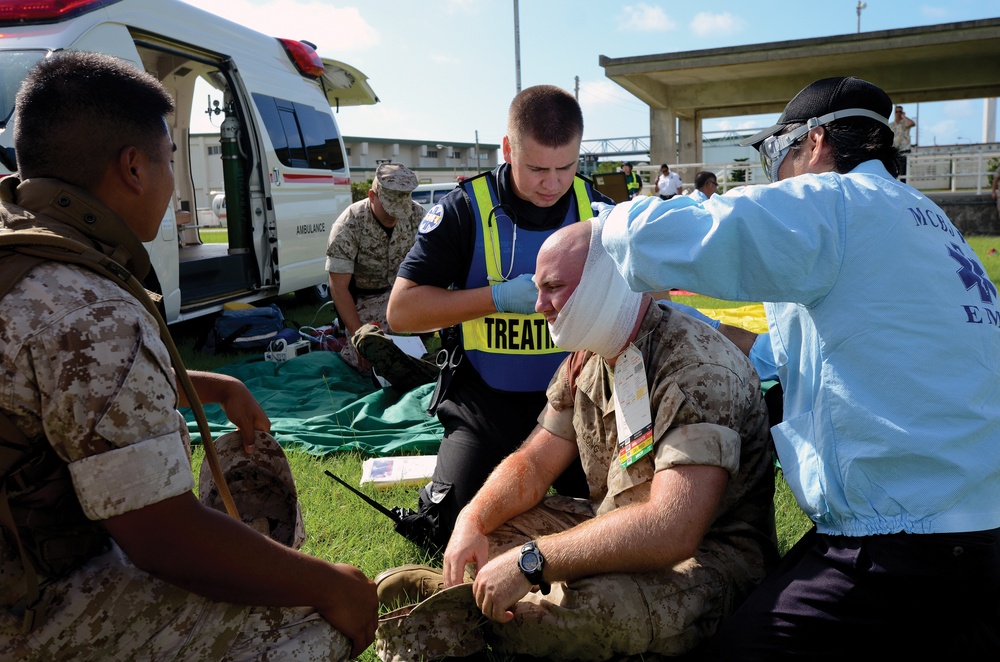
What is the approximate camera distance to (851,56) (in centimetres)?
1870

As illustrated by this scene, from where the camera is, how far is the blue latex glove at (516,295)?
333cm

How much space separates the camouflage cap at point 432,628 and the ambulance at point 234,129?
162 inches

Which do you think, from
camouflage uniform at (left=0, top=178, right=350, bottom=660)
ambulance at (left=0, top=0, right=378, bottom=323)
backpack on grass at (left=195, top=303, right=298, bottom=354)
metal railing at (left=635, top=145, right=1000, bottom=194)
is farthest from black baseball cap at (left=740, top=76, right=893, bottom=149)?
metal railing at (left=635, top=145, right=1000, bottom=194)

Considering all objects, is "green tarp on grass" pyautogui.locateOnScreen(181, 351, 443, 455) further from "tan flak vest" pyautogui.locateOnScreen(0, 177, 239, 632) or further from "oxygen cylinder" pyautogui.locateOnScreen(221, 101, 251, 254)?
"tan flak vest" pyautogui.locateOnScreen(0, 177, 239, 632)

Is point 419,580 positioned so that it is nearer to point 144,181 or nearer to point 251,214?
point 144,181

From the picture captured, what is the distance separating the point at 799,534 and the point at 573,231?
175 cm

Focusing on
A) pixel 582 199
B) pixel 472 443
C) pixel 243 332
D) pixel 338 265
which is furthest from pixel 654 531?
→ pixel 243 332

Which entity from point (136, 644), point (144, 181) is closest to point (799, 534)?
point (136, 644)

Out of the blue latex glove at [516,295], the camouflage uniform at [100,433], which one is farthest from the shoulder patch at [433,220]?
the camouflage uniform at [100,433]

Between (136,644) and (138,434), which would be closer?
(138,434)

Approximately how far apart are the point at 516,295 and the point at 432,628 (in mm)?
1426

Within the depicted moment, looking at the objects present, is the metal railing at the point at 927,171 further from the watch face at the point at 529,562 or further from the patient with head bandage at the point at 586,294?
the watch face at the point at 529,562

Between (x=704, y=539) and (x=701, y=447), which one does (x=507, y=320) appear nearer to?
(x=704, y=539)

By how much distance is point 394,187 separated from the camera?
22.4 ft
